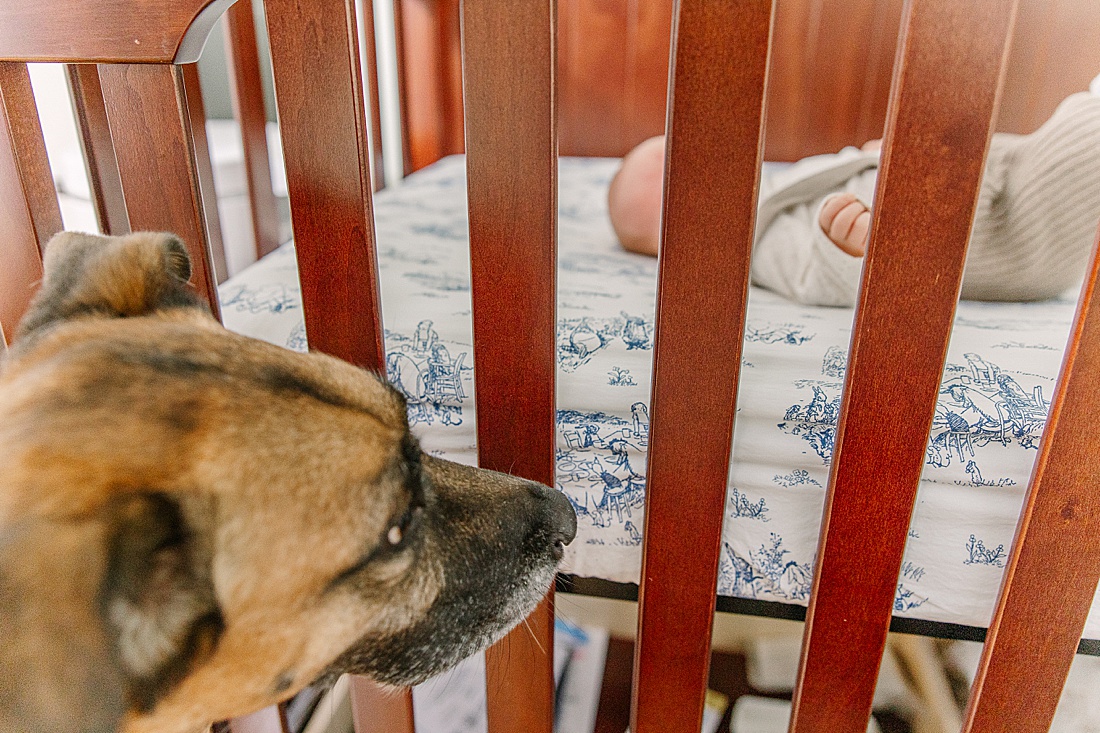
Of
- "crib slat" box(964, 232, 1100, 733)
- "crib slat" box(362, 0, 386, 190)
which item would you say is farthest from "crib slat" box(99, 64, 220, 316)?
"crib slat" box(362, 0, 386, 190)

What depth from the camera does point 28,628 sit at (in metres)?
0.43

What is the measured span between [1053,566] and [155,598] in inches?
32.0

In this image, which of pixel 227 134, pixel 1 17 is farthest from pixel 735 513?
pixel 227 134

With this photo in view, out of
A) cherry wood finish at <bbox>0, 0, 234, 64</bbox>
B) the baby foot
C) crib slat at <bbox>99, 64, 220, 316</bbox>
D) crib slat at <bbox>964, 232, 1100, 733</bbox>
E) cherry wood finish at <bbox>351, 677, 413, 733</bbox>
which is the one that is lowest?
cherry wood finish at <bbox>351, 677, 413, 733</bbox>

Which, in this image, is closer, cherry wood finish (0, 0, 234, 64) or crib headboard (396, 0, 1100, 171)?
cherry wood finish (0, 0, 234, 64)

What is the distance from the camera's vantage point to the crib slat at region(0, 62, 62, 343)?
83 cm

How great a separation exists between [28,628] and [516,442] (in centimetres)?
48

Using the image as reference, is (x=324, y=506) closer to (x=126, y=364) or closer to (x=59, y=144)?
(x=126, y=364)

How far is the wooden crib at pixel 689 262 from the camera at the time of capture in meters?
0.60

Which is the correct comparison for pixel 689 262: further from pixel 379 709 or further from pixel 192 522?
pixel 379 709

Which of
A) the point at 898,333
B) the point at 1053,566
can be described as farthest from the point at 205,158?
the point at 1053,566

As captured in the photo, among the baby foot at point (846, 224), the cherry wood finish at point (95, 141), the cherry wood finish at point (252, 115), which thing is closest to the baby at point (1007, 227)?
the baby foot at point (846, 224)

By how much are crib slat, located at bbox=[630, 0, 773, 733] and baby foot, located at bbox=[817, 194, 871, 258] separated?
61 centimetres

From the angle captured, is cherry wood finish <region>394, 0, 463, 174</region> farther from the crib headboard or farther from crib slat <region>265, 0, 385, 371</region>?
crib slat <region>265, 0, 385, 371</region>
